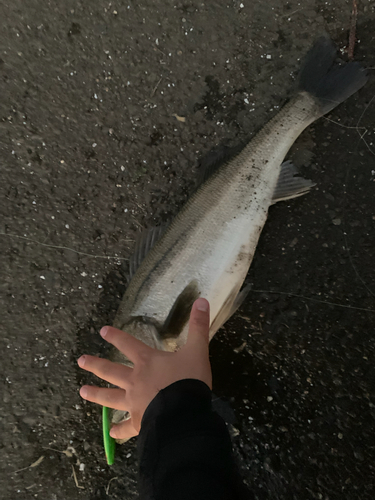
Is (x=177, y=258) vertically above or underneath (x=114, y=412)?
above

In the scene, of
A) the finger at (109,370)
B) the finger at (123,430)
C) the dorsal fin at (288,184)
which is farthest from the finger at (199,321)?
the dorsal fin at (288,184)

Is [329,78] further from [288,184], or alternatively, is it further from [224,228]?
[224,228]

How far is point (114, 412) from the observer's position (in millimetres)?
1855

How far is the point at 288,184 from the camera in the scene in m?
1.97

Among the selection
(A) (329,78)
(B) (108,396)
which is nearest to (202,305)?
(B) (108,396)

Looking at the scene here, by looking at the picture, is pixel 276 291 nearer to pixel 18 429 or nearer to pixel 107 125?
pixel 107 125

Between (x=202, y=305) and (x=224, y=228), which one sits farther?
(x=224, y=228)

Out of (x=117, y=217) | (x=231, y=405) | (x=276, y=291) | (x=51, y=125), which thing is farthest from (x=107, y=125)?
(x=231, y=405)

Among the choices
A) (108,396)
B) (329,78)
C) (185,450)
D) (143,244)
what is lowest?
(108,396)

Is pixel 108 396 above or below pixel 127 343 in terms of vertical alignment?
below

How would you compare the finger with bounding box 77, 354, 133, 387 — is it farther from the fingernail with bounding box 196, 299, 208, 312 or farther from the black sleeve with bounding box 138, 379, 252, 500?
the fingernail with bounding box 196, 299, 208, 312

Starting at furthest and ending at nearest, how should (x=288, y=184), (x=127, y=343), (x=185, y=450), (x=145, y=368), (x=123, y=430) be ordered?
1. (x=288, y=184)
2. (x=123, y=430)
3. (x=127, y=343)
4. (x=145, y=368)
5. (x=185, y=450)

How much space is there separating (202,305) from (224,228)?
48 cm

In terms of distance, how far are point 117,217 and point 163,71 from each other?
1066 millimetres
